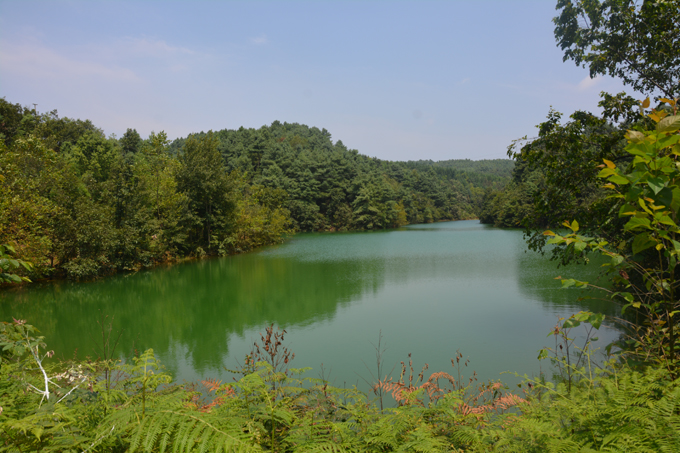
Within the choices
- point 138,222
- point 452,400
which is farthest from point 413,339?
point 138,222

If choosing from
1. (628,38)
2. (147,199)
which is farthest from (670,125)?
(147,199)

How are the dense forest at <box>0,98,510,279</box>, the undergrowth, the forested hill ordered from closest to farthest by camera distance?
the undergrowth, the dense forest at <box>0,98,510,279</box>, the forested hill

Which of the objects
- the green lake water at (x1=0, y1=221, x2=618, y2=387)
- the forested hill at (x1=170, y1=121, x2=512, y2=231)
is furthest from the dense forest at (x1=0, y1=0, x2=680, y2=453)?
the forested hill at (x1=170, y1=121, x2=512, y2=231)

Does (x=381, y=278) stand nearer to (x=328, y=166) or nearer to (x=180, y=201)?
(x=180, y=201)

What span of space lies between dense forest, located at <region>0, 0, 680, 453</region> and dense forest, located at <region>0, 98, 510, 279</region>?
0.32 feet

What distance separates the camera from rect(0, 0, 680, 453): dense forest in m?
1.35

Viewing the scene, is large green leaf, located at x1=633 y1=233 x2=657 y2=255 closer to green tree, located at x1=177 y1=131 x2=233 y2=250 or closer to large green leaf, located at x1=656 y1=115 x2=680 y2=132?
large green leaf, located at x1=656 y1=115 x2=680 y2=132

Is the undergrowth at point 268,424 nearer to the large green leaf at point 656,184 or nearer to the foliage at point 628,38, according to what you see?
the large green leaf at point 656,184

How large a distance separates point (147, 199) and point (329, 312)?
12.0 meters

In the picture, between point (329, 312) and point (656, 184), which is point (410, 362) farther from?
point (329, 312)

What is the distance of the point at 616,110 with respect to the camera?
17.6 ft

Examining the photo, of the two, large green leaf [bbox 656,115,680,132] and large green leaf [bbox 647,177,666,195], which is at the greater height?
large green leaf [bbox 656,115,680,132]

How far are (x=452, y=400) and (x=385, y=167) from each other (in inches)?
2438

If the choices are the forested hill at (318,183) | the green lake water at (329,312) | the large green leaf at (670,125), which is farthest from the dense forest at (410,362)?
the forested hill at (318,183)
